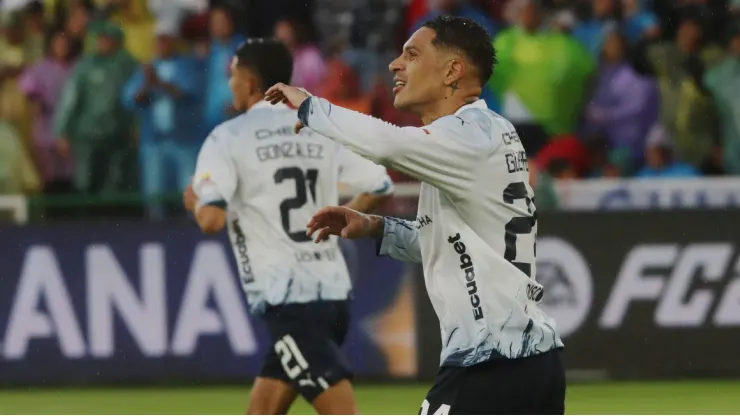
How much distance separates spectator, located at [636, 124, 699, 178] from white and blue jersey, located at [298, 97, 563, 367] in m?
8.48

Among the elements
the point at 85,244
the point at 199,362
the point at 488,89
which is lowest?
the point at 199,362

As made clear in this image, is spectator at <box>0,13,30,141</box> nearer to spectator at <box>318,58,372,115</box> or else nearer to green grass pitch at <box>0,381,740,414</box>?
spectator at <box>318,58,372,115</box>

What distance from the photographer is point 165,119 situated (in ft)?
45.8

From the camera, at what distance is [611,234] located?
12617mm

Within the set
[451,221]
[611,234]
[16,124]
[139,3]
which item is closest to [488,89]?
[611,234]

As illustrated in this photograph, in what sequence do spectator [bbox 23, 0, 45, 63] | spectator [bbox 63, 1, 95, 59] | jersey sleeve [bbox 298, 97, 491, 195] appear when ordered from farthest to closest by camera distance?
spectator [bbox 23, 0, 45, 63], spectator [bbox 63, 1, 95, 59], jersey sleeve [bbox 298, 97, 491, 195]

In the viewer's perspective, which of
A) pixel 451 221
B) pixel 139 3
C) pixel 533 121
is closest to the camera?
pixel 451 221

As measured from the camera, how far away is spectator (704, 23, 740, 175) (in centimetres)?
1395

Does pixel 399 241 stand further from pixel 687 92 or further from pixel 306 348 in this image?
pixel 687 92

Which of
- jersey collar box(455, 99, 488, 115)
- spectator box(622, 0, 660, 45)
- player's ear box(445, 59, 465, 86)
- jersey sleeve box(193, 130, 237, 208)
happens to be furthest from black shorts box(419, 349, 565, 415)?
spectator box(622, 0, 660, 45)

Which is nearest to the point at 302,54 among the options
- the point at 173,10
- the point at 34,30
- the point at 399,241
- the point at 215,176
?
the point at 173,10

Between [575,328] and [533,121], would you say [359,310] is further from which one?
[533,121]

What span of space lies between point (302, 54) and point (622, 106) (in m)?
3.10

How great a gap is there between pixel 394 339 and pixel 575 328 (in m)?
1.49
